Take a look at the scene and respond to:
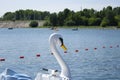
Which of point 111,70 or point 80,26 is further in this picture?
point 80,26

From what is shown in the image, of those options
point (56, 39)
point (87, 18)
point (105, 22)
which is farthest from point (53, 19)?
point (56, 39)

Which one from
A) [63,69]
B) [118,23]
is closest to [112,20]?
[118,23]

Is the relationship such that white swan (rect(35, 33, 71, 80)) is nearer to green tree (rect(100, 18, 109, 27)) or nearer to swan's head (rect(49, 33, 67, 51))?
swan's head (rect(49, 33, 67, 51))

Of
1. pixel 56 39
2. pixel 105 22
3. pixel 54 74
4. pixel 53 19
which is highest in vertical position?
pixel 56 39

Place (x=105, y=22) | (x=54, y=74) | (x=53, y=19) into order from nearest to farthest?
(x=54, y=74), (x=105, y=22), (x=53, y=19)

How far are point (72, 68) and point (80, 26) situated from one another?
537 feet

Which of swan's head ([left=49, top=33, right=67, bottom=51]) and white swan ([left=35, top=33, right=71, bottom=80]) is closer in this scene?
white swan ([left=35, top=33, right=71, bottom=80])

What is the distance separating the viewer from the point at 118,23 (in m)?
181

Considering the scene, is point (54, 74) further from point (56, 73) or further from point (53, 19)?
point (53, 19)

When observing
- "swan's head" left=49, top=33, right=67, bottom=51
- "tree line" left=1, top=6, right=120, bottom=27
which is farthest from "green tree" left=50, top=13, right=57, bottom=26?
"swan's head" left=49, top=33, right=67, bottom=51

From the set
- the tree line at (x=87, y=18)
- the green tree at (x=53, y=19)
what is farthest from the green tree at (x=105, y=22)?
the green tree at (x=53, y=19)

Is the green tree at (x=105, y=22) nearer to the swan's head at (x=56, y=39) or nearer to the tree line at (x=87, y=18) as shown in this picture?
the tree line at (x=87, y=18)

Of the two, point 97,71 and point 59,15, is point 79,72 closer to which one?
point 97,71

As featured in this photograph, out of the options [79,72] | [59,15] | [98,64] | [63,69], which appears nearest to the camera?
[63,69]
